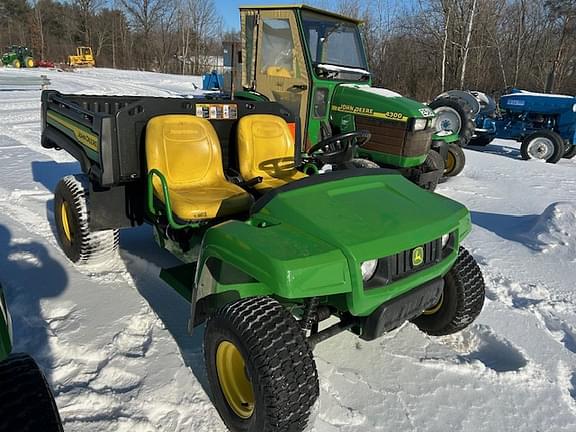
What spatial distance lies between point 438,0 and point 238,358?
2190cm

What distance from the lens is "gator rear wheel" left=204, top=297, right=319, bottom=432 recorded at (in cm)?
173

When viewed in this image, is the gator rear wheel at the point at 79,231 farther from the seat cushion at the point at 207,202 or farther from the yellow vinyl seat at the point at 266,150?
the yellow vinyl seat at the point at 266,150

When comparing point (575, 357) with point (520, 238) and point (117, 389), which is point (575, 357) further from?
point (117, 389)

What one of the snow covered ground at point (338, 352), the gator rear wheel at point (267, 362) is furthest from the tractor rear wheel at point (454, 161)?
the gator rear wheel at point (267, 362)

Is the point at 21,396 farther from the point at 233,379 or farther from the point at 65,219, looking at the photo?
the point at 65,219

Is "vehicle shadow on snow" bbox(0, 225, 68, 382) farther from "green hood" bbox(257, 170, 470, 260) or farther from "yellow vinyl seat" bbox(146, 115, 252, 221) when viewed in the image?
"green hood" bbox(257, 170, 470, 260)

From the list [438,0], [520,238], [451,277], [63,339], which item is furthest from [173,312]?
[438,0]

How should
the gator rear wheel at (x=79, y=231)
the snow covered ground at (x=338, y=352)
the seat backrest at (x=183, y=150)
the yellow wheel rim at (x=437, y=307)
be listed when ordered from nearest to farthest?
the snow covered ground at (x=338, y=352), the yellow wheel rim at (x=437, y=307), the seat backrest at (x=183, y=150), the gator rear wheel at (x=79, y=231)

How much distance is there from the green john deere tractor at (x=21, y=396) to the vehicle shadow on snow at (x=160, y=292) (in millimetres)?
1011

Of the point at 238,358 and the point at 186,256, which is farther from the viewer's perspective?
the point at 186,256

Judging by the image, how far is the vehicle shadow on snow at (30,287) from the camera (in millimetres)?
2469

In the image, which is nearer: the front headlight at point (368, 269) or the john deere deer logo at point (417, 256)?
the front headlight at point (368, 269)

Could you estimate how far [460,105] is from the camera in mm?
7070

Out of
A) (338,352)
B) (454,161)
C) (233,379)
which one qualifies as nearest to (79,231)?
(233,379)
